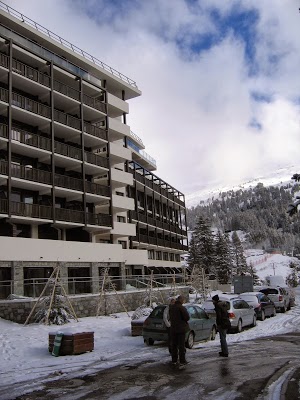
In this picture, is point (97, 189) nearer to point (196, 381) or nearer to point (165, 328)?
point (165, 328)

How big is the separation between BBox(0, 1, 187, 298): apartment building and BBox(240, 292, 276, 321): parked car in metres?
8.55

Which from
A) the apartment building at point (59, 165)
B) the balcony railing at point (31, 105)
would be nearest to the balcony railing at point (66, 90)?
the apartment building at point (59, 165)

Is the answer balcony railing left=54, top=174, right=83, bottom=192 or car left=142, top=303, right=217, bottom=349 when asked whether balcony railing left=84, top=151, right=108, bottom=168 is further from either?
car left=142, top=303, right=217, bottom=349

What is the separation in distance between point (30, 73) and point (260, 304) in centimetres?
2285

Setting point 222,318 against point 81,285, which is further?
point 81,285

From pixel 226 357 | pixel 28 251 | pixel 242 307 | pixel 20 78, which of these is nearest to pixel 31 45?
pixel 20 78

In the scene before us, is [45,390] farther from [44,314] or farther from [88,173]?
[88,173]

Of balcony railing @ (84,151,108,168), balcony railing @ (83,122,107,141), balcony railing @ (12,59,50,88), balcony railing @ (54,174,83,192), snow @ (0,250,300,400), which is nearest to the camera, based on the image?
snow @ (0,250,300,400)

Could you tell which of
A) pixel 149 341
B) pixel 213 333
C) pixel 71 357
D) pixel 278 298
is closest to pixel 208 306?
pixel 213 333

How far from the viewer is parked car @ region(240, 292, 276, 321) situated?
24.2m

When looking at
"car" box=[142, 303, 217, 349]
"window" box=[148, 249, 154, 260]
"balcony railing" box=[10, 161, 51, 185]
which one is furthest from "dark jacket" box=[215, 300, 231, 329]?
"window" box=[148, 249, 154, 260]

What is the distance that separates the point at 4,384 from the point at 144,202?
4386cm

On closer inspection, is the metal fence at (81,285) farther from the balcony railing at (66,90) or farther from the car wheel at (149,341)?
the balcony railing at (66,90)

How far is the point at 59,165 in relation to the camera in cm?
3584
